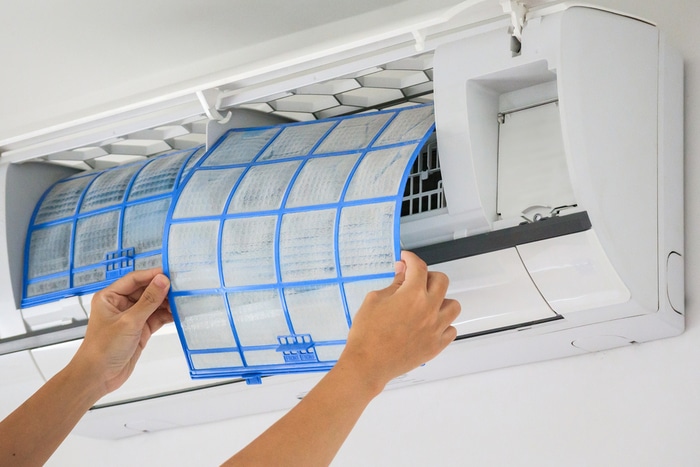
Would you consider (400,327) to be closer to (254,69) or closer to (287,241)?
(287,241)

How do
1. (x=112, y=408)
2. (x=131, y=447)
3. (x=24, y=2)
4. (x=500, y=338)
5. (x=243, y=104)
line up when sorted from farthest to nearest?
(x=131, y=447), (x=112, y=408), (x=24, y=2), (x=243, y=104), (x=500, y=338)

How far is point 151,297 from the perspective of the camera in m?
1.56

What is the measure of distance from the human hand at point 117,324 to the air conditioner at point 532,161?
162 mm

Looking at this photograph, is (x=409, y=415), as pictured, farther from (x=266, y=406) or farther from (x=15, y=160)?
(x=15, y=160)

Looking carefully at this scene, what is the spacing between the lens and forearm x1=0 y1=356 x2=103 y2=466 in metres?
1.36

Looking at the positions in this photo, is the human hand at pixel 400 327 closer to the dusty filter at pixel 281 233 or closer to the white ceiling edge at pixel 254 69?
the dusty filter at pixel 281 233

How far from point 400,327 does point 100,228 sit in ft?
2.95

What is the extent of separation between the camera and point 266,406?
6.58 ft

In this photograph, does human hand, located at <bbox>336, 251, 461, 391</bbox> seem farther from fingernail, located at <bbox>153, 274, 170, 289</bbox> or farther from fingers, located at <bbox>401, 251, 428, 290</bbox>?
fingernail, located at <bbox>153, 274, 170, 289</bbox>

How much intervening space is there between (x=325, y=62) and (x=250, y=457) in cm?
82

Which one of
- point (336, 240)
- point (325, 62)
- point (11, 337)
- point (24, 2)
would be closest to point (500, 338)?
point (336, 240)

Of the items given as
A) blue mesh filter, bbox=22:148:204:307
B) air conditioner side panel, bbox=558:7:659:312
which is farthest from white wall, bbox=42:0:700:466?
blue mesh filter, bbox=22:148:204:307

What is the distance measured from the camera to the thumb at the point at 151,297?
155cm

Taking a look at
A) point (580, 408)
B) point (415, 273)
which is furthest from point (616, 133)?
point (580, 408)
